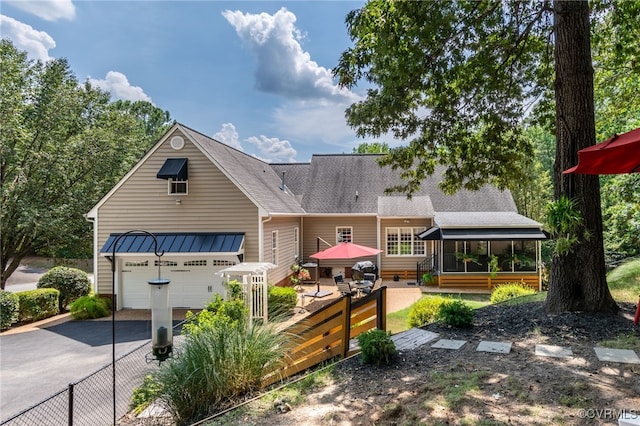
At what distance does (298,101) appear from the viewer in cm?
1542

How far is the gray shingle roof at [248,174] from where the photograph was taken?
1280 cm

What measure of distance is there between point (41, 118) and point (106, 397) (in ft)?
56.8

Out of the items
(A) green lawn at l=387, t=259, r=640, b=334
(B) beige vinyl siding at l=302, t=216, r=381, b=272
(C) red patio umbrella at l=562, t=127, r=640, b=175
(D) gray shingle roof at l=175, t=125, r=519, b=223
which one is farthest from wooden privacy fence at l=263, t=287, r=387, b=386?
(B) beige vinyl siding at l=302, t=216, r=381, b=272

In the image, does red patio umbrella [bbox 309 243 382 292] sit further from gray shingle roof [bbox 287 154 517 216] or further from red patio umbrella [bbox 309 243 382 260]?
gray shingle roof [bbox 287 154 517 216]

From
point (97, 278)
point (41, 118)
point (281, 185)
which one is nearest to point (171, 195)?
point (97, 278)

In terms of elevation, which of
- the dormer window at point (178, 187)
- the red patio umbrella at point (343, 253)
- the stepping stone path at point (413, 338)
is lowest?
the stepping stone path at point (413, 338)

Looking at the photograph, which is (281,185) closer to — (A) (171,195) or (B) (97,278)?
(A) (171,195)

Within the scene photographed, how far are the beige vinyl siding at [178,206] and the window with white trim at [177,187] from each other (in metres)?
0.17

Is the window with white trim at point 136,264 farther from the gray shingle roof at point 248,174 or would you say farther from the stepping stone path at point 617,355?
the stepping stone path at point 617,355

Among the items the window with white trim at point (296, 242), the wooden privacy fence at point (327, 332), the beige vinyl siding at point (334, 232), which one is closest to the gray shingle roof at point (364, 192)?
the beige vinyl siding at point (334, 232)

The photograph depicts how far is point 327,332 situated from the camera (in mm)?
5383

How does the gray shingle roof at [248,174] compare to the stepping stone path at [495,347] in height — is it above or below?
above

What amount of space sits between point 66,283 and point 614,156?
52.3 feet

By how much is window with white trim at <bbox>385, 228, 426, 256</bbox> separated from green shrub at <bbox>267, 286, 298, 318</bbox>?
799 cm
